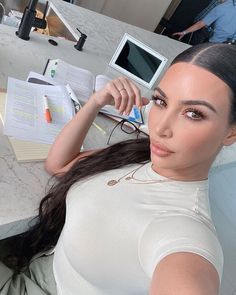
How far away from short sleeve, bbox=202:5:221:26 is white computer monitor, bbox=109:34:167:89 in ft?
7.60

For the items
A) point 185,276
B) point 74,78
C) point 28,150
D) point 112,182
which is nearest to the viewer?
point 185,276

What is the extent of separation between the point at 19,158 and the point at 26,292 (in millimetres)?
375

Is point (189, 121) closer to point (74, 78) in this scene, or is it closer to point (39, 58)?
point (74, 78)

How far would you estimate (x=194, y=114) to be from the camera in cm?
67

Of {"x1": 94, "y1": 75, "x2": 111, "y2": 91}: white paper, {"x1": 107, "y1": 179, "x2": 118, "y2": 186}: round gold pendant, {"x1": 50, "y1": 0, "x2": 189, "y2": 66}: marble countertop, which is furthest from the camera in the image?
{"x1": 50, "y1": 0, "x2": 189, "y2": 66}: marble countertop

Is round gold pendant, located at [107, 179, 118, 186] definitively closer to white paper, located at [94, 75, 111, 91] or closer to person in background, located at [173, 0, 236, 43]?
white paper, located at [94, 75, 111, 91]

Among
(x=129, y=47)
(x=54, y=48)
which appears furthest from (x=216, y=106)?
(x=54, y=48)

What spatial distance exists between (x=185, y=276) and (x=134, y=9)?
4.31 m

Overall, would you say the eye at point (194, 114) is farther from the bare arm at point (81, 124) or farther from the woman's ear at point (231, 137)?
the bare arm at point (81, 124)

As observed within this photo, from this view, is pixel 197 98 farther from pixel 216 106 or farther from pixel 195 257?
pixel 195 257

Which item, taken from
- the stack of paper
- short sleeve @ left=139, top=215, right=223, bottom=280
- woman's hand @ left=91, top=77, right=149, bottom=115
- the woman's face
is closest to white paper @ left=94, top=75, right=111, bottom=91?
the stack of paper

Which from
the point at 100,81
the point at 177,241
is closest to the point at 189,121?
the point at 177,241

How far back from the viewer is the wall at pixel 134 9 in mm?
3992

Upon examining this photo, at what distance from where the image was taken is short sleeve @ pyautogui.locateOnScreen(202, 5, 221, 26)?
3549mm
